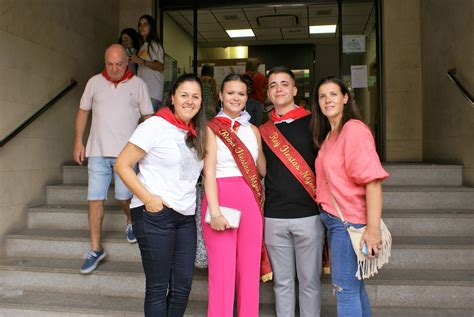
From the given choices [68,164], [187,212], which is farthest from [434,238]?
[68,164]

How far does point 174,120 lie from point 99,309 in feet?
4.84

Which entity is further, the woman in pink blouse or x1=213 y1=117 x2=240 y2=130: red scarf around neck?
x1=213 y1=117 x2=240 y2=130: red scarf around neck

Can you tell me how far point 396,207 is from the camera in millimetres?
3516

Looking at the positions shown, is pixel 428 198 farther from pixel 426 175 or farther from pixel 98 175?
pixel 98 175

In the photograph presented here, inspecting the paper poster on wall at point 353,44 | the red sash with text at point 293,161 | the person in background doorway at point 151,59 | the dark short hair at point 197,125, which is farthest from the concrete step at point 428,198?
the paper poster on wall at point 353,44

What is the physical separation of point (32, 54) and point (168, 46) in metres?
2.96

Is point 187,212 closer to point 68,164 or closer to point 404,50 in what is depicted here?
point 68,164

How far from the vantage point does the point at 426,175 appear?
3.89 meters

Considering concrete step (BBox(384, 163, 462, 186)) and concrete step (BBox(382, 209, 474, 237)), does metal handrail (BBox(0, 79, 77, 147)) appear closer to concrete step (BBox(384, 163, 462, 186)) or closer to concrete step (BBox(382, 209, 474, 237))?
concrete step (BBox(382, 209, 474, 237))

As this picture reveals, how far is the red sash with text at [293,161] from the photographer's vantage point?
2127mm

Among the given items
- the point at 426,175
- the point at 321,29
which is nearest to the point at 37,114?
the point at 426,175

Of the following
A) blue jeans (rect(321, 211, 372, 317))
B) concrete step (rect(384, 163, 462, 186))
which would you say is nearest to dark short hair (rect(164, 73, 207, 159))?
blue jeans (rect(321, 211, 372, 317))

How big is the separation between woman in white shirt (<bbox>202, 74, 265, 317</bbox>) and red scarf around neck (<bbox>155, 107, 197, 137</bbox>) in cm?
10

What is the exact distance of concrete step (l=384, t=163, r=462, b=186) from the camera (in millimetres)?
3855
